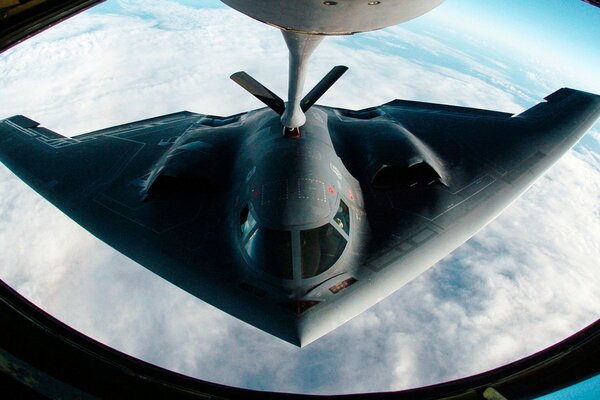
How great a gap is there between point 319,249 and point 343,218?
129 centimetres

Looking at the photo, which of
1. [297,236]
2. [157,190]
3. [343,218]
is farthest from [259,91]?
[297,236]

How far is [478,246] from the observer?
29.0 meters

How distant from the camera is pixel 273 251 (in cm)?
687

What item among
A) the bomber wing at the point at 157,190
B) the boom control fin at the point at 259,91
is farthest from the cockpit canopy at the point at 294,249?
the boom control fin at the point at 259,91

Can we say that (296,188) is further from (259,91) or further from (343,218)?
(259,91)

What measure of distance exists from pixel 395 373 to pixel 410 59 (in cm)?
10288

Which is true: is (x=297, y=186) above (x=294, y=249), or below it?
above

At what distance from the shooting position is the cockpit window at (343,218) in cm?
761

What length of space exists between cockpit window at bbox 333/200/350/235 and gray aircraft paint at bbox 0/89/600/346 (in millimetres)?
163

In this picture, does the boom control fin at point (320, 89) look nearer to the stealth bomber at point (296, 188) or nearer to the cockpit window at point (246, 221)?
the stealth bomber at point (296, 188)

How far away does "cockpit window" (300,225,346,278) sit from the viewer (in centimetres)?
678

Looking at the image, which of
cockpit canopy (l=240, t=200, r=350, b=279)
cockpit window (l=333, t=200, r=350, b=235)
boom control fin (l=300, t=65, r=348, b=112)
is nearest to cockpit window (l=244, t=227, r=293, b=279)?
cockpit canopy (l=240, t=200, r=350, b=279)

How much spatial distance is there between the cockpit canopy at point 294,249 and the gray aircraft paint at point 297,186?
0.08 metres

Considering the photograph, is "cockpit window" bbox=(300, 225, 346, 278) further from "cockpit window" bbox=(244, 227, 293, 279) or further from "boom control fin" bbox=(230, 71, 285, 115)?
"boom control fin" bbox=(230, 71, 285, 115)
